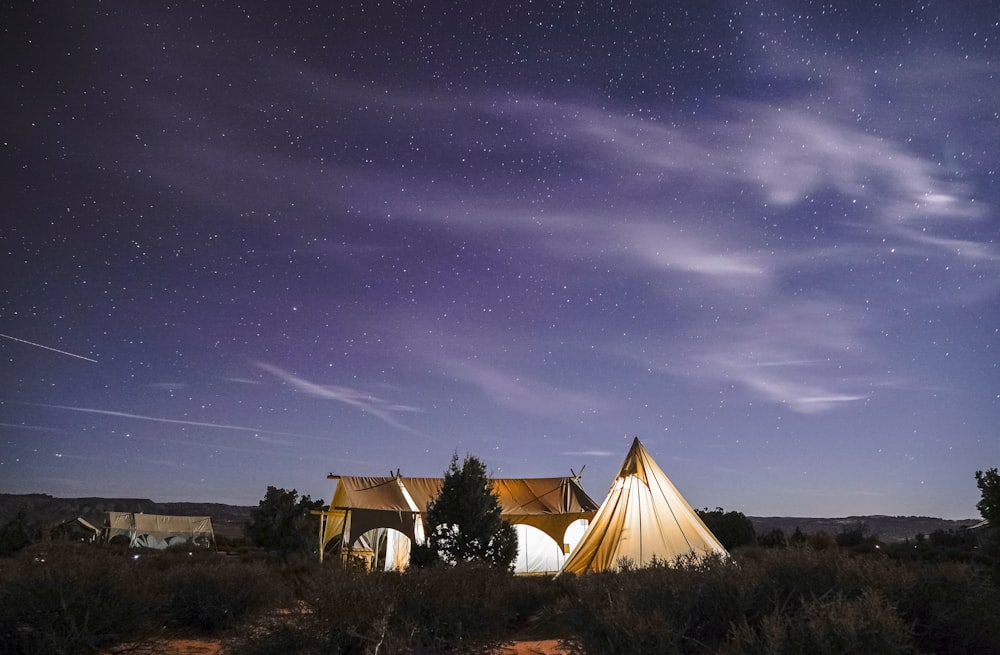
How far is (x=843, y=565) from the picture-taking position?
258 inches

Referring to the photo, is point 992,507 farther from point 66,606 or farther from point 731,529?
point 731,529

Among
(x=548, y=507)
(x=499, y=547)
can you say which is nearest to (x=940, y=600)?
(x=499, y=547)

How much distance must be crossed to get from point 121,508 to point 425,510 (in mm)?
67028

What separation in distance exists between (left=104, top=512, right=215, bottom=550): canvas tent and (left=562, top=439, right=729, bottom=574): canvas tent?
31490 millimetres

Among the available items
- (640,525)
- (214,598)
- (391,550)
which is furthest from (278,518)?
(214,598)

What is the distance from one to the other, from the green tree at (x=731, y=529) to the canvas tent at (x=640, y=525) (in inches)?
445

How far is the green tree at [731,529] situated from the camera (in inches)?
1058

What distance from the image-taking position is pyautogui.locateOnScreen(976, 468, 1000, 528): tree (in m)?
6.99

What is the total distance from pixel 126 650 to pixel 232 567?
3.22 meters

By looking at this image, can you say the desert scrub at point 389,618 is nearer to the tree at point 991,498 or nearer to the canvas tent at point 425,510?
the tree at point 991,498

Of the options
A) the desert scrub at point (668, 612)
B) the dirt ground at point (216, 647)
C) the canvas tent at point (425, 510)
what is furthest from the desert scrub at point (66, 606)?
the canvas tent at point (425, 510)

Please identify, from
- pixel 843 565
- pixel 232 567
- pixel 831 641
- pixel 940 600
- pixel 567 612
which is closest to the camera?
pixel 831 641

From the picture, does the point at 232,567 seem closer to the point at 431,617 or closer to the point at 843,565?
the point at 431,617

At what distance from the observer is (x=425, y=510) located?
71.1ft
